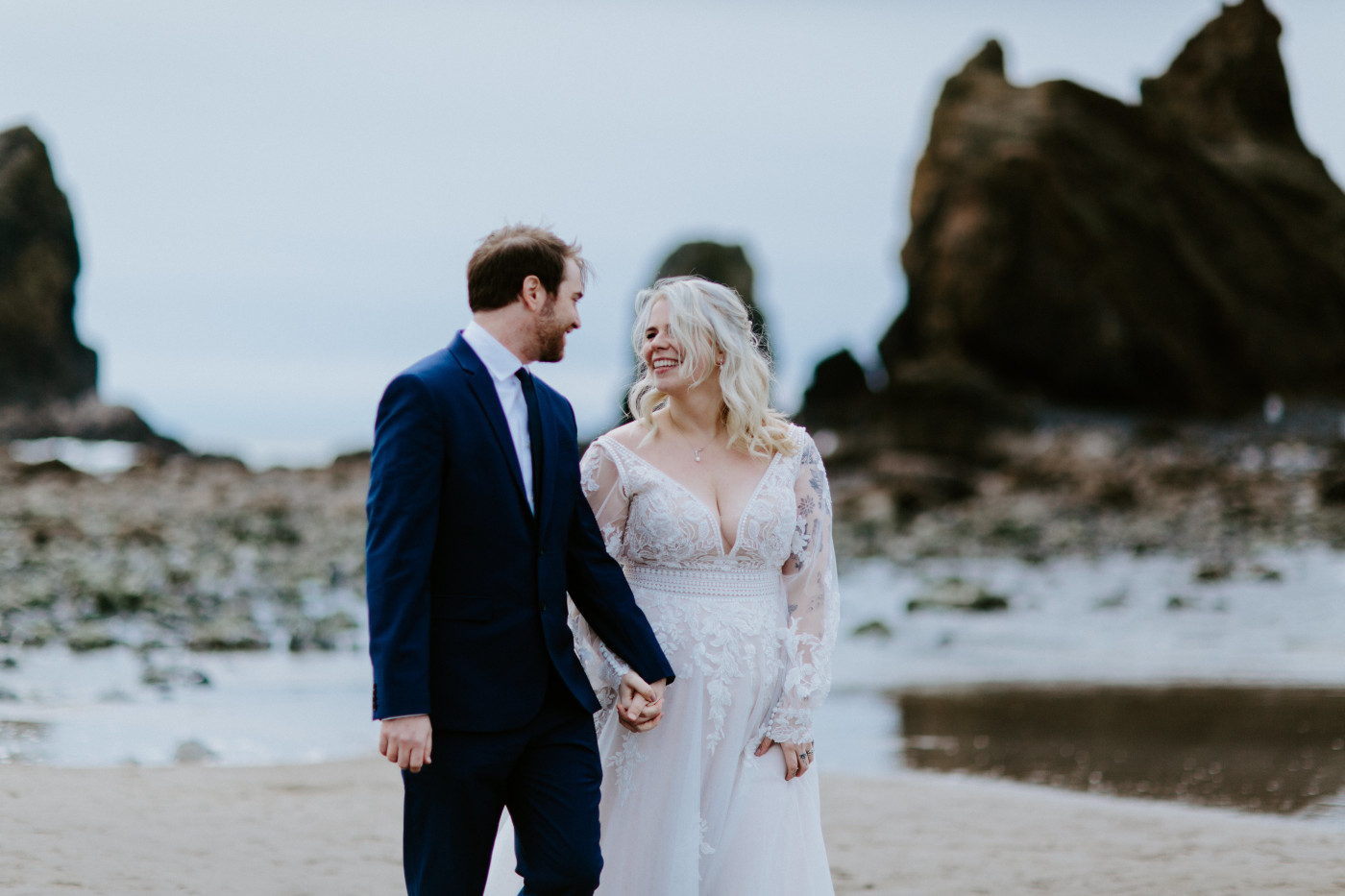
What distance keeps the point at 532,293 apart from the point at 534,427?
13.6 inches

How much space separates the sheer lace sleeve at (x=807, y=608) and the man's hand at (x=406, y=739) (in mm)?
1136

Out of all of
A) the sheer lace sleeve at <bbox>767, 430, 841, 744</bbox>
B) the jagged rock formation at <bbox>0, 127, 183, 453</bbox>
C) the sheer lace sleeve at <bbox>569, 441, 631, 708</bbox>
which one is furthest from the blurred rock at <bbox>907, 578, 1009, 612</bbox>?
the jagged rock formation at <bbox>0, 127, 183, 453</bbox>

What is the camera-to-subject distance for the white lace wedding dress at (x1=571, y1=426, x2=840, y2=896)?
3.74 metres

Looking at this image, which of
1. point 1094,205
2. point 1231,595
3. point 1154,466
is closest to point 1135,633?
point 1231,595

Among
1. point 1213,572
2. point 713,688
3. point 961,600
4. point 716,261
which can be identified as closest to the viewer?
point 713,688

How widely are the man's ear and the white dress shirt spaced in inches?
5.0

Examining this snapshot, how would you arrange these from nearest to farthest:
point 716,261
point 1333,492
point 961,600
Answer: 1. point 961,600
2. point 1333,492
3. point 716,261

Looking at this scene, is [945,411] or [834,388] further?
[834,388]

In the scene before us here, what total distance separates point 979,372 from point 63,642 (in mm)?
40753

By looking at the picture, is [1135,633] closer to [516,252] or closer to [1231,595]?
[1231,595]

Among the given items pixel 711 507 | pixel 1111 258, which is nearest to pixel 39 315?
pixel 1111 258

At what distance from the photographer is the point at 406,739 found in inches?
121

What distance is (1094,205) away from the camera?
53406 millimetres

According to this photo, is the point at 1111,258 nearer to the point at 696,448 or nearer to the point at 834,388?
the point at 834,388
